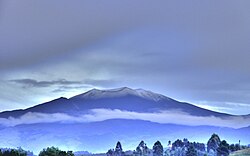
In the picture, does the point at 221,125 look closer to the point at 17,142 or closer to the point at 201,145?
the point at 17,142

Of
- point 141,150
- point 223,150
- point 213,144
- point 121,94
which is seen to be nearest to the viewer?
point 223,150

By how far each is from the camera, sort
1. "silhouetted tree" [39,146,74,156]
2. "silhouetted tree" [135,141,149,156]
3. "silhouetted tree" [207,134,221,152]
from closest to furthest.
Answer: "silhouetted tree" [39,146,74,156], "silhouetted tree" [207,134,221,152], "silhouetted tree" [135,141,149,156]

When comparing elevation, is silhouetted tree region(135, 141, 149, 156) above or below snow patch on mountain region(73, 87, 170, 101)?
below

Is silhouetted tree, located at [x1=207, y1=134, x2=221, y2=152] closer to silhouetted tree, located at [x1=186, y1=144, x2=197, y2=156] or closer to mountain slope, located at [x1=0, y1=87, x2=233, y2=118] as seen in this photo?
silhouetted tree, located at [x1=186, y1=144, x2=197, y2=156]

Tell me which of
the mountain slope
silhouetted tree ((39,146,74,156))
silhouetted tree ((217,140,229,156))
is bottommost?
silhouetted tree ((39,146,74,156))

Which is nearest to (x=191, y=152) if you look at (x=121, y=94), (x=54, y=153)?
(x=54, y=153)

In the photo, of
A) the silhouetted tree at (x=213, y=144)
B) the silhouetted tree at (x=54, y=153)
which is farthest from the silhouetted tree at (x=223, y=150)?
the silhouetted tree at (x=54, y=153)

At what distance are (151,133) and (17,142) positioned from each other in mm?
42068

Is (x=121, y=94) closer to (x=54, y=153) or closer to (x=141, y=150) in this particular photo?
(x=141, y=150)

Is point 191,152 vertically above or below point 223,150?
above

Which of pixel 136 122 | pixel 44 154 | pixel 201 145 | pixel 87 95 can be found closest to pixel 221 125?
pixel 136 122

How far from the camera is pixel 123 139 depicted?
140875 millimetres

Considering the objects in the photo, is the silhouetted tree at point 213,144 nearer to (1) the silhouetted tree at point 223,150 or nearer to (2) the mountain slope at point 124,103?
(1) the silhouetted tree at point 223,150

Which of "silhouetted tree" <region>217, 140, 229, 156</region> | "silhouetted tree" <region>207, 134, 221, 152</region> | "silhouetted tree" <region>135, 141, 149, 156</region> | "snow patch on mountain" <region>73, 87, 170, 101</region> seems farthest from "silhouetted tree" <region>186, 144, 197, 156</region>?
"snow patch on mountain" <region>73, 87, 170, 101</region>
